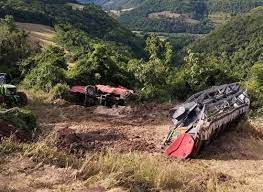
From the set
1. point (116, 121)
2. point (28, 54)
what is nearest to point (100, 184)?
point (116, 121)

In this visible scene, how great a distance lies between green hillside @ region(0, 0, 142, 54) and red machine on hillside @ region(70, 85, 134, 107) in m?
61.7

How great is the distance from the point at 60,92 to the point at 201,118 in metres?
7.21

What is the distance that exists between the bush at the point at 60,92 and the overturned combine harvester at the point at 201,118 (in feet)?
17.2

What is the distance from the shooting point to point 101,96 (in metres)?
17.3

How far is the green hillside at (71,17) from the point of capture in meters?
82.7

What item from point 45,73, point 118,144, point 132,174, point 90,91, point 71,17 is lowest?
point 71,17

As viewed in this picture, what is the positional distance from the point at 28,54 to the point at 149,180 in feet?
67.1

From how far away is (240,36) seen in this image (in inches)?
4333

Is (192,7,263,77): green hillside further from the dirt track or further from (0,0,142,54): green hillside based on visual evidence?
the dirt track

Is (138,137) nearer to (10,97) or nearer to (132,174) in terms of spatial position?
(10,97)

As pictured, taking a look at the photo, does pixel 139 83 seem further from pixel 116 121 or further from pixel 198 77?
pixel 116 121

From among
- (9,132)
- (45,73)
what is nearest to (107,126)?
(9,132)

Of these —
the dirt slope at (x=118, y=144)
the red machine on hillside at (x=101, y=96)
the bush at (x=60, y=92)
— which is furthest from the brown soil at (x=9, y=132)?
the bush at (x=60, y=92)

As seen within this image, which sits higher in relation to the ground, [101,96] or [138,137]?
[138,137]
